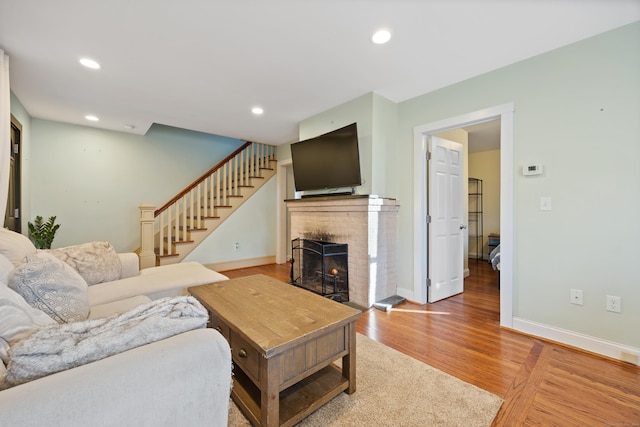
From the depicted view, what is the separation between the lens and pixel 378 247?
298 centimetres

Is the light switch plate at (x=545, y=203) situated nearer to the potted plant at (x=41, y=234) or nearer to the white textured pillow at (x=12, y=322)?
the white textured pillow at (x=12, y=322)

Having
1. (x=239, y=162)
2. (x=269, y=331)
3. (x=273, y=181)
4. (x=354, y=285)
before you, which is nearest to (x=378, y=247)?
(x=354, y=285)

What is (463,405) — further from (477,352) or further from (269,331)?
(269,331)

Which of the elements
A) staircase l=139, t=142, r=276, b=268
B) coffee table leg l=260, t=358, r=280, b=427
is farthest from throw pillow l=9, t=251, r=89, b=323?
staircase l=139, t=142, r=276, b=268

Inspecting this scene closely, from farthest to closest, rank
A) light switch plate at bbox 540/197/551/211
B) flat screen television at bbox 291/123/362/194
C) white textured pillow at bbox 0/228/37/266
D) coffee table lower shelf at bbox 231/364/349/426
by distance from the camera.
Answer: flat screen television at bbox 291/123/362/194
light switch plate at bbox 540/197/551/211
white textured pillow at bbox 0/228/37/266
coffee table lower shelf at bbox 231/364/349/426

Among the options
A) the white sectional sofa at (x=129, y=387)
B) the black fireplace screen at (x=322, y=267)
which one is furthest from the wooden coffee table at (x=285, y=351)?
the black fireplace screen at (x=322, y=267)

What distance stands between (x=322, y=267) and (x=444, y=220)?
1.62 meters

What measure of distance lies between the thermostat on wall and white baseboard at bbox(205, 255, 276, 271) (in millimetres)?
4392

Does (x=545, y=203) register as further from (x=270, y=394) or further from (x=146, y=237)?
(x=146, y=237)

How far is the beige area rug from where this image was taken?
1.35 metres

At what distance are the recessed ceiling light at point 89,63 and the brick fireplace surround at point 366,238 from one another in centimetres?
255

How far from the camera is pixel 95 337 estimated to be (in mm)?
805

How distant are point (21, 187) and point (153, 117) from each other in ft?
5.78

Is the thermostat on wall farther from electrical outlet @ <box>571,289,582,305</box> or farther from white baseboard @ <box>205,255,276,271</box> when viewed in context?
white baseboard @ <box>205,255,276,271</box>
